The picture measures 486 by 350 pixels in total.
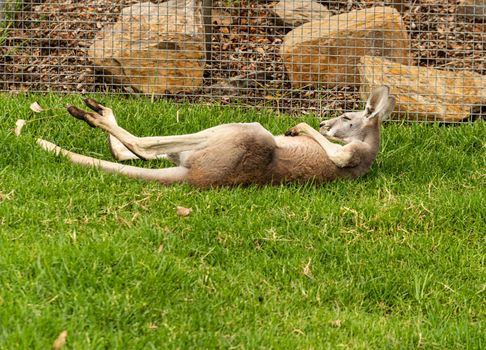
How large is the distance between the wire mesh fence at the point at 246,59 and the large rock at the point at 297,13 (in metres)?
0.05

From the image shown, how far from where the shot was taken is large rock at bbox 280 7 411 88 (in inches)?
347

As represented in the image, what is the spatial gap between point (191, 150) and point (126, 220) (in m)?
0.84

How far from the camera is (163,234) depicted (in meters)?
5.57

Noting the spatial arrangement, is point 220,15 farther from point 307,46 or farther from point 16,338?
point 16,338

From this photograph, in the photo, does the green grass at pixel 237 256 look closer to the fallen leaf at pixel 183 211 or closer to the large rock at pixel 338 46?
the fallen leaf at pixel 183 211

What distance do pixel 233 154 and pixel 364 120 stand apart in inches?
61.0

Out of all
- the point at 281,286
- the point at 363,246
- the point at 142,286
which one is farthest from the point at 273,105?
the point at 142,286

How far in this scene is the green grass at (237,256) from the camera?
4605mm

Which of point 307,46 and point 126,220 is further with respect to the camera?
point 307,46

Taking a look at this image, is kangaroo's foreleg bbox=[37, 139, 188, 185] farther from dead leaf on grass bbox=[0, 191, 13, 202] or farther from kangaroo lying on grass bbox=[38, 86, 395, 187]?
dead leaf on grass bbox=[0, 191, 13, 202]

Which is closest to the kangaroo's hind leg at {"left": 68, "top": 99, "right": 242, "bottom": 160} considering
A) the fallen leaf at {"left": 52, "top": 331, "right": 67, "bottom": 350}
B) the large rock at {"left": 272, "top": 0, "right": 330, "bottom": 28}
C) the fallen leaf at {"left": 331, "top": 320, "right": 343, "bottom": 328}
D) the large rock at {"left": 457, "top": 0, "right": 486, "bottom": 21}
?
the fallen leaf at {"left": 331, "top": 320, "right": 343, "bottom": 328}

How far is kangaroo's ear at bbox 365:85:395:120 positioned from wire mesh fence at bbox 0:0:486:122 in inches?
37.0

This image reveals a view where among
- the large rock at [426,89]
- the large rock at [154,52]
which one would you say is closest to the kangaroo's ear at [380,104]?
the large rock at [426,89]

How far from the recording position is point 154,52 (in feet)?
28.5
